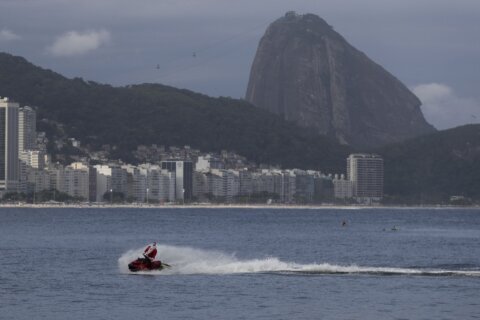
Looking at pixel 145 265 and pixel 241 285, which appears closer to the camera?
pixel 241 285

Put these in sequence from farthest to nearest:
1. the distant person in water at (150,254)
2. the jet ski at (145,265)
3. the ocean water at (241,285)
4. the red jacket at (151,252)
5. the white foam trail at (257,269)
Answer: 1. the white foam trail at (257,269)
2. the jet ski at (145,265)
3. the distant person in water at (150,254)
4. the red jacket at (151,252)
5. the ocean water at (241,285)

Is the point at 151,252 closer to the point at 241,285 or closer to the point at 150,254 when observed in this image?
the point at 150,254

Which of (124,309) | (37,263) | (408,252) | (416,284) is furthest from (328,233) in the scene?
(124,309)

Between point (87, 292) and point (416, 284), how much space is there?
1470cm

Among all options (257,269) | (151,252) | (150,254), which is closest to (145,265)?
(150,254)

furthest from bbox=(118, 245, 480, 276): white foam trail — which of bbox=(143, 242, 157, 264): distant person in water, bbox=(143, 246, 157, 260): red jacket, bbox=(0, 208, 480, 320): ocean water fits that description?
bbox=(143, 246, 157, 260): red jacket

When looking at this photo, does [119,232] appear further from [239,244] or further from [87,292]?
[87,292]

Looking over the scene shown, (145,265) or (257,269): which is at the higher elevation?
(145,265)

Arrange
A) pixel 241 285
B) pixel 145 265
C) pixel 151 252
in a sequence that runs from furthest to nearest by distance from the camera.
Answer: pixel 145 265 < pixel 151 252 < pixel 241 285

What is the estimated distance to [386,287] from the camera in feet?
188

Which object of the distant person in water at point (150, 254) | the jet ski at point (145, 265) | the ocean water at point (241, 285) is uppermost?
the distant person in water at point (150, 254)

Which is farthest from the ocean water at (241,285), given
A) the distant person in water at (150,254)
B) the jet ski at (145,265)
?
the distant person in water at (150,254)

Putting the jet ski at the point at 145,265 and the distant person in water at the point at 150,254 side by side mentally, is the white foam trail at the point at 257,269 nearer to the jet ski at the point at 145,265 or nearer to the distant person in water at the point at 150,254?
the jet ski at the point at 145,265

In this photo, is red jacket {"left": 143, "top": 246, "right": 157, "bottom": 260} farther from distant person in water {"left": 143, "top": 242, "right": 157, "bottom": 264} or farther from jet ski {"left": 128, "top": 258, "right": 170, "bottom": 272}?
jet ski {"left": 128, "top": 258, "right": 170, "bottom": 272}
